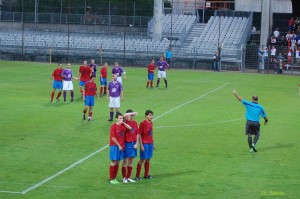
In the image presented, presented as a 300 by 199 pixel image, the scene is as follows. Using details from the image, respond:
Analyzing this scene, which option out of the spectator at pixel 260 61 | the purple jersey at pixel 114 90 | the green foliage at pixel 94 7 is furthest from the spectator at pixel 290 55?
the purple jersey at pixel 114 90

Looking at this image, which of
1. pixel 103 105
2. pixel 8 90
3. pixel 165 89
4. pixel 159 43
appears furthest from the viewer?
pixel 159 43

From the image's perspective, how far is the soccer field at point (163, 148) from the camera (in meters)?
17.7

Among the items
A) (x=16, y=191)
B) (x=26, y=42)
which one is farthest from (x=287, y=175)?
(x=26, y=42)

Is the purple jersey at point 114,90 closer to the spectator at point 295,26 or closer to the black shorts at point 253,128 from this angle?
the black shorts at point 253,128

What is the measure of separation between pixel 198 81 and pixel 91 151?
2934 cm

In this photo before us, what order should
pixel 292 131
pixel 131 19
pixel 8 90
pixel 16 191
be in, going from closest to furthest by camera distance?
pixel 16 191
pixel 292 131
pixel 8 90
pixel 131 19

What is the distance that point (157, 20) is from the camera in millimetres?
70062

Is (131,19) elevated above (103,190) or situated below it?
above

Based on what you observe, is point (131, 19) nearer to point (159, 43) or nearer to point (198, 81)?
point (159, 43)

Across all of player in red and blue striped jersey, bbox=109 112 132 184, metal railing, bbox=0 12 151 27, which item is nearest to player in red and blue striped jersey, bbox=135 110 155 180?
player in red and blue striped jersey, bbox=109 112 132 184

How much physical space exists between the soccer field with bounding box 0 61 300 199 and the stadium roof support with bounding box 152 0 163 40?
1106 inches

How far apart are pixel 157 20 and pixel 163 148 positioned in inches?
1883

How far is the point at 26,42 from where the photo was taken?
235 feet

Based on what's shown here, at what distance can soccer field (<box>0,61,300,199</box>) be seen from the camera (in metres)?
17.7
